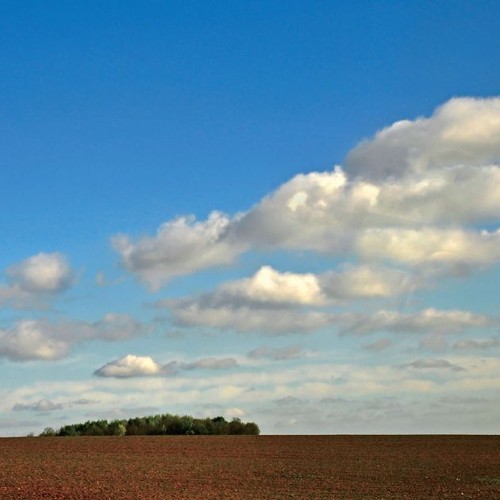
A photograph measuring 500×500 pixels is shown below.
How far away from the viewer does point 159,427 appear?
3538 inches

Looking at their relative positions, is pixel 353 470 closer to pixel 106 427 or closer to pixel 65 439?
pixel 65 439

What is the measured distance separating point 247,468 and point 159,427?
4373 cm

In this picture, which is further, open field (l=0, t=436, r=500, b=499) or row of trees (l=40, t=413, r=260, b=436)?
row of trees (l=40, t=413, r=260, b=436)

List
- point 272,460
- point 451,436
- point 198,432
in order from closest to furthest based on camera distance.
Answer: point 272,460 < point 451,436 < point 198,432

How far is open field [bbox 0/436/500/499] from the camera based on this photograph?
3644 centimetres

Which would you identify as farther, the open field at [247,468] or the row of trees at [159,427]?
the row of trees at [159,427]

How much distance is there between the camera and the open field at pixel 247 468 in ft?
120

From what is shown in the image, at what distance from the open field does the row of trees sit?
13.7 metres

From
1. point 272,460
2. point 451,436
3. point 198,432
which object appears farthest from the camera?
point 198,432

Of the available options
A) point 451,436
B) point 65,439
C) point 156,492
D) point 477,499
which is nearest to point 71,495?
point 156,492

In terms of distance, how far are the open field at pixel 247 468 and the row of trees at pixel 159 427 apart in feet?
45.1

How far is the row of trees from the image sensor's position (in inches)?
3506

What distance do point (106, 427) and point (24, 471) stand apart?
4424 cm

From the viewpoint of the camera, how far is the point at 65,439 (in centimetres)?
7600
